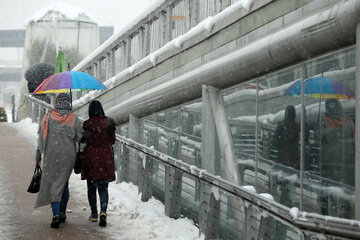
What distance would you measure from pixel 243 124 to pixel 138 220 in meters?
2.21

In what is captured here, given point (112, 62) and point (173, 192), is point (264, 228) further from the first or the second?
point (112, 62)

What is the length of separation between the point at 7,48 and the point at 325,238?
86.2 metres

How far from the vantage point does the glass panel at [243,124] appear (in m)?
9.72

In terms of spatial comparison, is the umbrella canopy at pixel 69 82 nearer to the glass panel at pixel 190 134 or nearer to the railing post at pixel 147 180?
the railing post at pixel 147 180

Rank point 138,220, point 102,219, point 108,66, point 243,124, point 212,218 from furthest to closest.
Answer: point 108,66
point 243,124
point 138,220
point 102,219
point 212,218

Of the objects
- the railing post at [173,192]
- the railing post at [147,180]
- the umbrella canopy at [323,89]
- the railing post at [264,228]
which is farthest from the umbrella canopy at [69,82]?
the railing post at [264,228]

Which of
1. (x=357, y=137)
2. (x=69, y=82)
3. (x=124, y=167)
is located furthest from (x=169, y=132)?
(x=357, y=137)

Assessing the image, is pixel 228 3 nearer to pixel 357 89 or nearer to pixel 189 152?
pixel 189 152

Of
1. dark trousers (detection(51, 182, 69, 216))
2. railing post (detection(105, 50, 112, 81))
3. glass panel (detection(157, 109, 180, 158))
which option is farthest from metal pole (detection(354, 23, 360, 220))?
railing post (detection(105, 50, 112, 81))

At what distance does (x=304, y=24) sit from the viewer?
799 centimetres

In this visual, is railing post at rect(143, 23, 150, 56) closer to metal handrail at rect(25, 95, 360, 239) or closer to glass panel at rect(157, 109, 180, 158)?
glass panel at rect(157, 109, 180, 158)

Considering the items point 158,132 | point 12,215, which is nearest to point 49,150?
point 12,215

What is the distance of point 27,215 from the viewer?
9.54 metres

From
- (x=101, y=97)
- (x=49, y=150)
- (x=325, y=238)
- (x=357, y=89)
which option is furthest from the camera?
(x=101, y=97)
